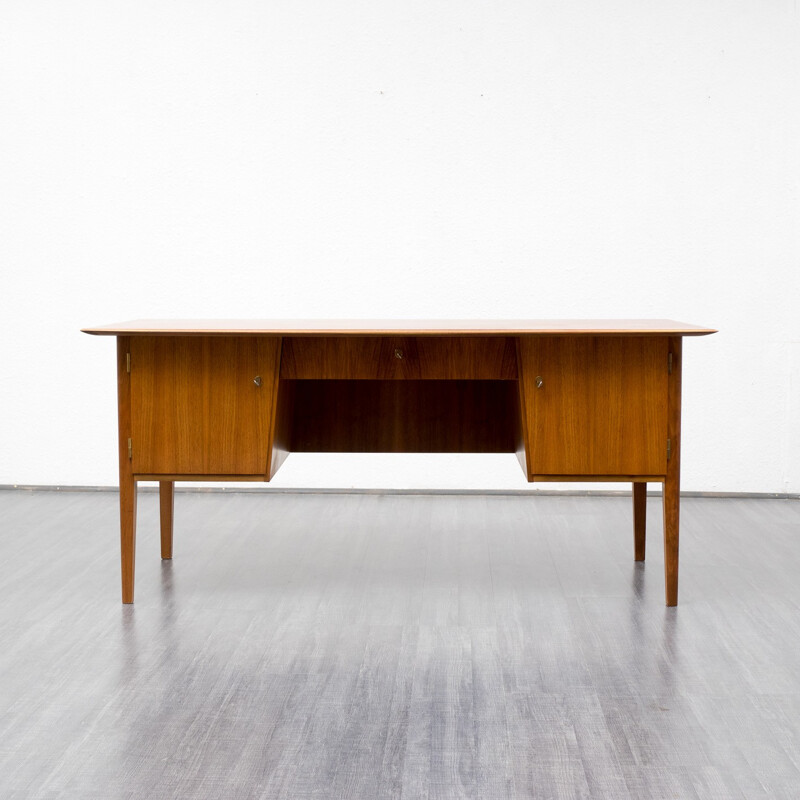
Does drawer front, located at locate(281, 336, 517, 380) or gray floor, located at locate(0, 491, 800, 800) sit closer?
gray floor, located at locate(0, 491, 800, 800)

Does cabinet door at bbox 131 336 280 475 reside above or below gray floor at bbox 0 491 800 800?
above

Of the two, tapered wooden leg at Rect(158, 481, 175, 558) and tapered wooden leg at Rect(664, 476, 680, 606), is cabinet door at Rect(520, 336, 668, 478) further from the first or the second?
tapered wooden leg at Rect(158, 481, 175, 558)

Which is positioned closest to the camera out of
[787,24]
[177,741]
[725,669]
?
[177,741]

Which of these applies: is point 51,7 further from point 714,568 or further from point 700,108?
point 714,568

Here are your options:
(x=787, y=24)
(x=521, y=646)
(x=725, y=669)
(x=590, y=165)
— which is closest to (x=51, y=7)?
(x=590, y=165)

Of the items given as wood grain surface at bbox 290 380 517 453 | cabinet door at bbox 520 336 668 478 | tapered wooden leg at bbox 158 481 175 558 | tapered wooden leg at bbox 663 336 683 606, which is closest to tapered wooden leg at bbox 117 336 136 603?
tapered wooden leg at bbox 158 481 175 558

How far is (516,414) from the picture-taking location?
9.44 ft

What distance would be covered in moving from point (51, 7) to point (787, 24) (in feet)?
10.2

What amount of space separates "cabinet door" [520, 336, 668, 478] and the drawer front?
0.08 meters

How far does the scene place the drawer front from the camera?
2.47 meters

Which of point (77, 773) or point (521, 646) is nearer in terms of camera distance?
point (77, 773)

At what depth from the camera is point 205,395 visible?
2.46m

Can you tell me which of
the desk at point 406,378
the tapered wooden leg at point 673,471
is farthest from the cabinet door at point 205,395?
the tapered wooden leg at point 673,471

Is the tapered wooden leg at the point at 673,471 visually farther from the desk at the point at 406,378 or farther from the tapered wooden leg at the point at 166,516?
the tapered wooden leg at the point at 166,516
